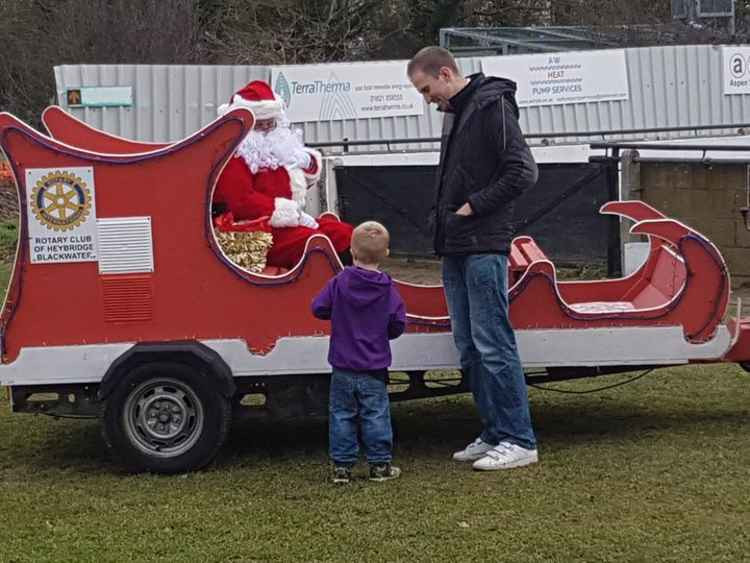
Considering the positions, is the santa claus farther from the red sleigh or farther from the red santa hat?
the red sleigh

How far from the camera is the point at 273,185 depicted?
278 inches

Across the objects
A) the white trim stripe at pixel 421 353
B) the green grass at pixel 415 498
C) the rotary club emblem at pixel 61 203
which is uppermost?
the rotary club emblem at pixel 61 203

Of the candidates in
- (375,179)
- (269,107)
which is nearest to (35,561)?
(269,107)

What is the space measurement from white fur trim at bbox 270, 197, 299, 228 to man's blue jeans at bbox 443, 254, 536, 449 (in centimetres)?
88

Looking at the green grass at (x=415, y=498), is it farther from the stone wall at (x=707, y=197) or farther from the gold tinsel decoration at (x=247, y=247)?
the stone wall at (x=707, y=197)

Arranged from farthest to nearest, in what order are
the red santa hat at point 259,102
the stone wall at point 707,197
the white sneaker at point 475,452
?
1. the stone wall at point 707,197
2. the red santa hat at point 259,102
3. the white sneaker at point 475,452

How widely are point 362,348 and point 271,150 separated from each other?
144 cm

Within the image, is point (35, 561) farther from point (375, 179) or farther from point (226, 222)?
point (375, 179)

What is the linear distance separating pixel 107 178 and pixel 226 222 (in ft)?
2.24

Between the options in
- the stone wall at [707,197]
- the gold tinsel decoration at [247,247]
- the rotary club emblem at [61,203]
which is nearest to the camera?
the rotary club emblem at [61,203]

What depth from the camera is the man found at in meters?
6.21

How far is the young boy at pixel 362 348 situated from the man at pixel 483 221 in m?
0.38

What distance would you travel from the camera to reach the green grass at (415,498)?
527cm

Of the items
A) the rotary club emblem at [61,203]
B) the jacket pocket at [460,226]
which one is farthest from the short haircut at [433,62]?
the rotary club emblem at [61,203]
